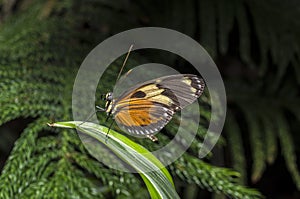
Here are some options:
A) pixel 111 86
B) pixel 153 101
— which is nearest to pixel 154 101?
pixel 153 101

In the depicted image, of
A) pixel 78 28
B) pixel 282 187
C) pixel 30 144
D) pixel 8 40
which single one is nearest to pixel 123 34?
pixel 78 28

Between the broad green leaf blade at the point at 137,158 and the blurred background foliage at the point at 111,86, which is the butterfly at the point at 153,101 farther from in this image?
the blurred background foliage at the point at 111,86

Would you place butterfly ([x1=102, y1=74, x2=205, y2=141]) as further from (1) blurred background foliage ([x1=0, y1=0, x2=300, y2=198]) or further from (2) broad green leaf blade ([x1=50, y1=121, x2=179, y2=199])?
(1) blurred background foliage ([x1=0, y1=0, x2=300, y2=198])

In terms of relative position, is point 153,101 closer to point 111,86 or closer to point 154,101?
point 154,101

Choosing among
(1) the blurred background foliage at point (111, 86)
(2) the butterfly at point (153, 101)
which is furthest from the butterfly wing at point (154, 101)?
(1) the blurred background foliage at point (111, 86)

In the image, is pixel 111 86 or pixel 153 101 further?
pixel 111 86

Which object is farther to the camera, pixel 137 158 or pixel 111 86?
pixel 111 86
